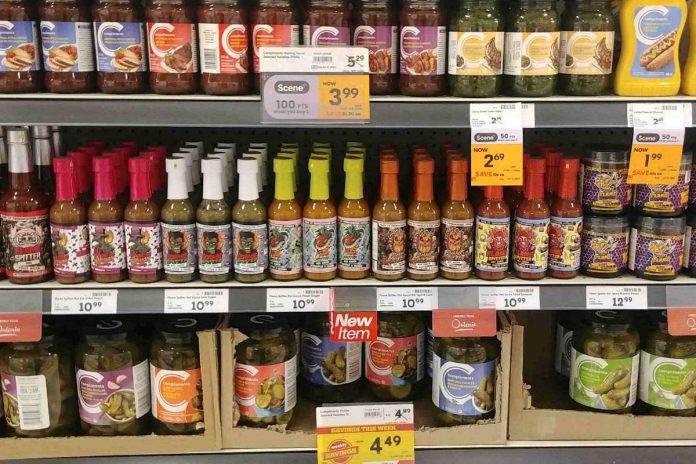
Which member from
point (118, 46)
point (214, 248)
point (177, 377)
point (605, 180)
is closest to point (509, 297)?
point (605, 180)

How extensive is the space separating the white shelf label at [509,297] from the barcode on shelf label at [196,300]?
55 centimetres

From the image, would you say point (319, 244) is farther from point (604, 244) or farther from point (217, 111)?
point (604, 244)

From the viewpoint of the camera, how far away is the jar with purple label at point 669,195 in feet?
4.85

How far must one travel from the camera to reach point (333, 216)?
4.85ft

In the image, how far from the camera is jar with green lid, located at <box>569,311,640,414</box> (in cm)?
157

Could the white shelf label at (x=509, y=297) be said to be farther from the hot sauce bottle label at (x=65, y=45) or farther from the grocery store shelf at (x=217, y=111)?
the hot sauce bottle label at (x=65, y=45)

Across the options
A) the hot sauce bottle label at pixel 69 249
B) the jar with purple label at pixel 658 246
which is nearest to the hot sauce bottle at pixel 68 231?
the hot sauce bottle label at pixel 69 249

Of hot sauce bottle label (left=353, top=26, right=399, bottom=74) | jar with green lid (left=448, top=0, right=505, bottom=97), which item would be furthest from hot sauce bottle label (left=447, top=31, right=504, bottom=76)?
hot sauce bottle label (left=353, top=26, right=399, bottom=74)

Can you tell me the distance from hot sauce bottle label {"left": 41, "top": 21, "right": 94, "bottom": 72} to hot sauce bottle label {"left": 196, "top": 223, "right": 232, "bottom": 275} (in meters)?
0.41

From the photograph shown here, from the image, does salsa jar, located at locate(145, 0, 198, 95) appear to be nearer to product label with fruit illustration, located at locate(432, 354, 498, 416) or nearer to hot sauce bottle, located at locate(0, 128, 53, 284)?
hot sauce bottle, located at locate(0, 128, 53, 284)

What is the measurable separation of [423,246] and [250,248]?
0.37m

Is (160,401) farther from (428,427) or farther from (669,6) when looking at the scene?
(669,6)

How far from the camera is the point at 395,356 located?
5.49 feet

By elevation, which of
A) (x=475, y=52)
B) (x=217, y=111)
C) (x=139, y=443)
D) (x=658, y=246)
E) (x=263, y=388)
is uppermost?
(x=475, y=52)
